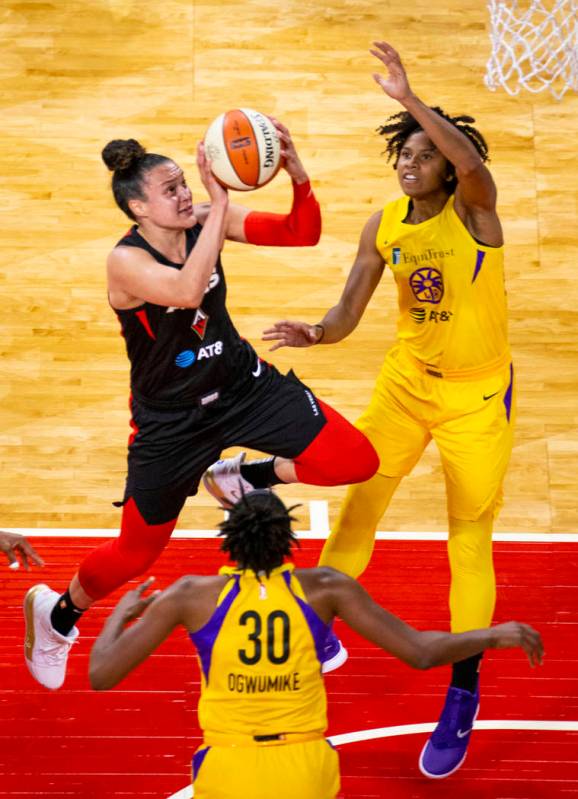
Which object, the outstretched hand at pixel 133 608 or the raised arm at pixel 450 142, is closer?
the outstretched hand at pixel 133 608

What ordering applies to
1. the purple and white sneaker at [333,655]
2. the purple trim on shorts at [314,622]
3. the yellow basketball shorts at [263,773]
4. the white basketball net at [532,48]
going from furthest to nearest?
the white basketball net at [532,48]
the purple and white sneaker at [333,655]
the purple trim on shorts at [314,622]
the yellow basketball shorts at [263,773]

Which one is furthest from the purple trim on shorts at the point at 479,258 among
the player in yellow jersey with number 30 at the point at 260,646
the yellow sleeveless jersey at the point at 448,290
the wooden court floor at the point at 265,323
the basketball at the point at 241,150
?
the wooden court floor at the point at 265,323

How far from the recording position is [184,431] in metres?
5.05

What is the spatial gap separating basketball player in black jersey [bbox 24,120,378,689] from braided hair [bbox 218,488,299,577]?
1.01 meters

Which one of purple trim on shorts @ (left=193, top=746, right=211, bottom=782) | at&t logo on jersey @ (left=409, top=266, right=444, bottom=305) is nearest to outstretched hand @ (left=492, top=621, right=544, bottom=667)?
purple trim on shorts @ (left=193, top=746, right=211, bottom=782)

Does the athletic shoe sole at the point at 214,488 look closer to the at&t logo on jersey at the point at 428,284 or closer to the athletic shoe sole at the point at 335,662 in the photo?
the athletic shoe sole at the point at 335,662

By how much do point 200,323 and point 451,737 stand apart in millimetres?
1760

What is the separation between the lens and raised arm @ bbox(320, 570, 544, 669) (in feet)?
13.1

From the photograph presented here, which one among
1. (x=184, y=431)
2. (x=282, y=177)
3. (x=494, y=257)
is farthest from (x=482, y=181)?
(x=282, y=177)

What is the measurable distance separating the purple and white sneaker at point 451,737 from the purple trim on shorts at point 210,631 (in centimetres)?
132

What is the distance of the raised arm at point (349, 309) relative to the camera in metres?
5.19

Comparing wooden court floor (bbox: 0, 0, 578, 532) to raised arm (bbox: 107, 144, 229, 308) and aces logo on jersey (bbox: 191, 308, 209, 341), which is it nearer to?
aces logo on jersey (bbox: 191, 308, 209, 341)

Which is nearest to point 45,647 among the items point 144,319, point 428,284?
point 144,319

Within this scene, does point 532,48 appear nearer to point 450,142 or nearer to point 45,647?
point 450,142
